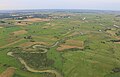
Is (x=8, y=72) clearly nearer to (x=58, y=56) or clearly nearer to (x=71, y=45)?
(x=58, y=56)

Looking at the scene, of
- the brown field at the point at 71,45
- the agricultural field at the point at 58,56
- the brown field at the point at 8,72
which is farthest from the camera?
the brown field at the point at 71,45

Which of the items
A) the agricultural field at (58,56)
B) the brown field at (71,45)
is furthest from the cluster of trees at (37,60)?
the brown field at (71,45)

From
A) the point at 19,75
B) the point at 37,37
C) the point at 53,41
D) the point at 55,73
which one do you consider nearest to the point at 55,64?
the point at 55,73

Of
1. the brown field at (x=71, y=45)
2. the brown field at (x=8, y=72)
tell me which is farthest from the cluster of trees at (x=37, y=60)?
the brown field at (x=71, y=45)

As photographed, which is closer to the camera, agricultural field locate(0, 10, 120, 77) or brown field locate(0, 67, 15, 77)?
brown field locate(0, 67, 15, 77)

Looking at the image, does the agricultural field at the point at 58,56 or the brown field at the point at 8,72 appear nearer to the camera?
the brown field at the point at 8,72

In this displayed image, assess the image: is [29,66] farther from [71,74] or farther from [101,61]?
[101,61]

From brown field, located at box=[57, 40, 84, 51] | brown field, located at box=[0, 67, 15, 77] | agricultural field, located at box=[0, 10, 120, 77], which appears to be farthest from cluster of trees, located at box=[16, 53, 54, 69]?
brown field, located at box=[57, 40, 84, 51]

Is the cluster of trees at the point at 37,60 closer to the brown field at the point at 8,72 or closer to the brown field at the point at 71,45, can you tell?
the brown field at the point at 8,72

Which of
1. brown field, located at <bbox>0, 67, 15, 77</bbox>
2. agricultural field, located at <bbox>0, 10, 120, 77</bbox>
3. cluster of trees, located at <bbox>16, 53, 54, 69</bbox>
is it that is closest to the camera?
brown field, located at <bbox>0, 67, 15, 77</bbox>

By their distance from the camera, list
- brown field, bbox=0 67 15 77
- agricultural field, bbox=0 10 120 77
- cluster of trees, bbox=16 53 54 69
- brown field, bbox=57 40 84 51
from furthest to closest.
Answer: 1. brown field, bbox=57 40 84 51
2. cluster of trees, bbox=16 53 54 69
3. agricultural field, bbox=0 10 120 77
4. brown field, bbox=0 67 15 77

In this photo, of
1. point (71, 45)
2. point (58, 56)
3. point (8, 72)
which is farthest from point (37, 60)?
point (71, 45)

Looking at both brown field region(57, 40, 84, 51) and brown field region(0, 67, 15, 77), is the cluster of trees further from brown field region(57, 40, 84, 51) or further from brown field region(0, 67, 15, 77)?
brown field region(57, 40, 84, 51)

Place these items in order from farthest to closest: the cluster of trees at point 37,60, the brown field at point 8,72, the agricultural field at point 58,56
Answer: the cluster of trees at point 37,60 < the agricultural field at point 58,56 < the brown field at point 8,72
